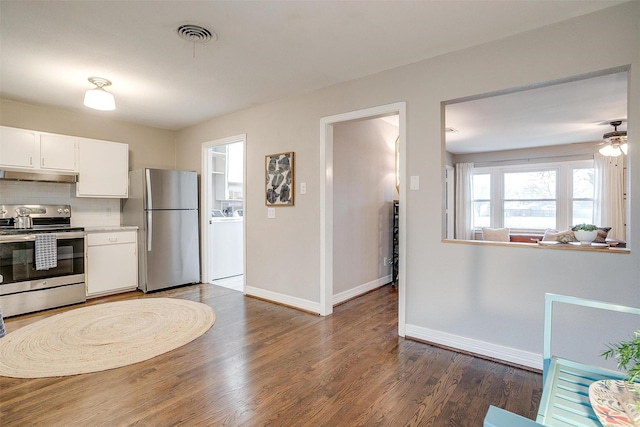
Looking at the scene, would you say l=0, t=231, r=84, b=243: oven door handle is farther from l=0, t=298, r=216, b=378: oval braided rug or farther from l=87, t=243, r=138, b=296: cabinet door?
l=0, t=298, r=216, b=378: oval braided rug

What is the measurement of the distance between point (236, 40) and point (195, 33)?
0.29m

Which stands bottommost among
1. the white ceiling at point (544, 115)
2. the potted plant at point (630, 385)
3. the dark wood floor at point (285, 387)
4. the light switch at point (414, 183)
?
the dark wood floor at point (285, 387)

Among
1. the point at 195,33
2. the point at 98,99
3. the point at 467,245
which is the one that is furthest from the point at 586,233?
the point at 98,99

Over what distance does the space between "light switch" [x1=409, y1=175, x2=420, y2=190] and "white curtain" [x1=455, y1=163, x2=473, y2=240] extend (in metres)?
5.08

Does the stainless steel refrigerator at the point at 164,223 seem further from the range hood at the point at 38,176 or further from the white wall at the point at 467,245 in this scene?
the white wall at the point at 467,245

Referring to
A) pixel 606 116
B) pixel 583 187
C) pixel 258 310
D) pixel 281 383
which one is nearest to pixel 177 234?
pixel 258 310

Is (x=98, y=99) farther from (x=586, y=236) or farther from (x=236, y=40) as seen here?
(x=586, y=236)

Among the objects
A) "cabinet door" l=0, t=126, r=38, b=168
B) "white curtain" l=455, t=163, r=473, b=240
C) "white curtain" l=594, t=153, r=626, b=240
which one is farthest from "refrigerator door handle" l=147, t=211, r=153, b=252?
"white curtain" l=594, t=153, r=626, b=240

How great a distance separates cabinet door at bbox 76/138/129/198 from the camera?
13.2 ft

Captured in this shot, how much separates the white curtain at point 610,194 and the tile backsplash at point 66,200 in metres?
7.99

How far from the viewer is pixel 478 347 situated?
246 centimetres

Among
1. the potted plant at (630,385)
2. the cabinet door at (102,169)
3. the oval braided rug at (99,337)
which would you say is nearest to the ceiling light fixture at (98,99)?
the cabinet door at (102,169)

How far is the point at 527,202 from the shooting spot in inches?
257

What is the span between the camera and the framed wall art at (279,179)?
3656 millimetres
